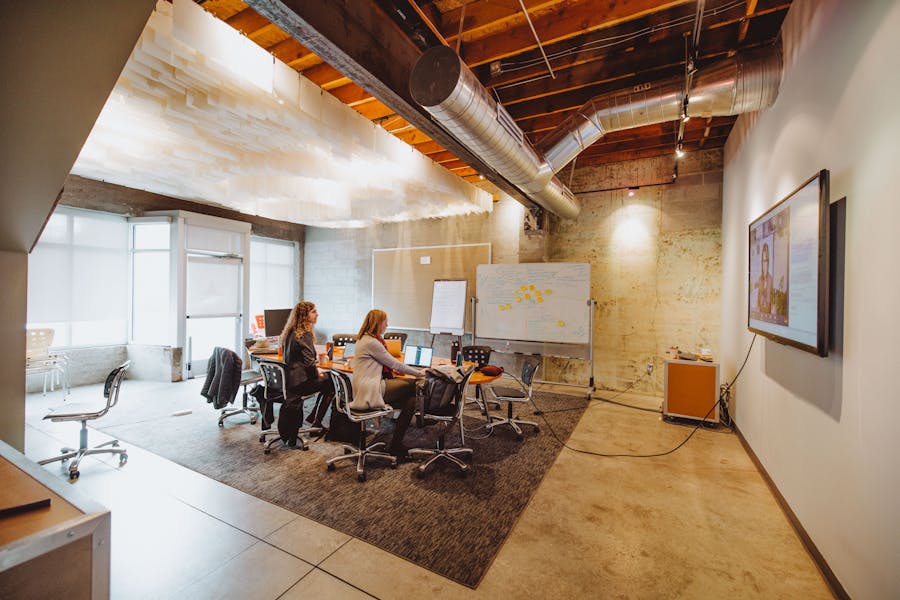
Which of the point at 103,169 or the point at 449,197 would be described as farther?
the point at 449,197

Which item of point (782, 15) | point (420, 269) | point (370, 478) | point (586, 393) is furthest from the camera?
point (420, 269)

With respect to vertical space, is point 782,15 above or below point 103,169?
above

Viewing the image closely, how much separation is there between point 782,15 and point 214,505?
5.36m

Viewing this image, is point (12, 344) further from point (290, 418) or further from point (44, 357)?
point (44, 357)

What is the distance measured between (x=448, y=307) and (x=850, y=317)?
206 inches

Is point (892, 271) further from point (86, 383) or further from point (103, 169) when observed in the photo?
point (86, 383)

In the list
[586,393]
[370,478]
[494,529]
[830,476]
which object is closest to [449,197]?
[586,393]

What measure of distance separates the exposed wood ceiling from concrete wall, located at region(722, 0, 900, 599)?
0.57 meters

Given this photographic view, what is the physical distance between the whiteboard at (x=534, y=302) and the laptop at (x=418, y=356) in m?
2.26

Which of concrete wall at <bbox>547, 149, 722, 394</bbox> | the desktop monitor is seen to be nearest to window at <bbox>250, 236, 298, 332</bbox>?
the desktop monitor

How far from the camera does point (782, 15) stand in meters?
2.74

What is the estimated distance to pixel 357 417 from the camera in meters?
3.00

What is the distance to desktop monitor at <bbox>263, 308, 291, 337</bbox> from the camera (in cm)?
523

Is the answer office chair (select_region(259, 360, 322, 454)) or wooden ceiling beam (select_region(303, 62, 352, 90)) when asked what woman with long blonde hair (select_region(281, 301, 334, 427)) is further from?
wooden ceiling beam (select_region(303, 62, 352, 90))
